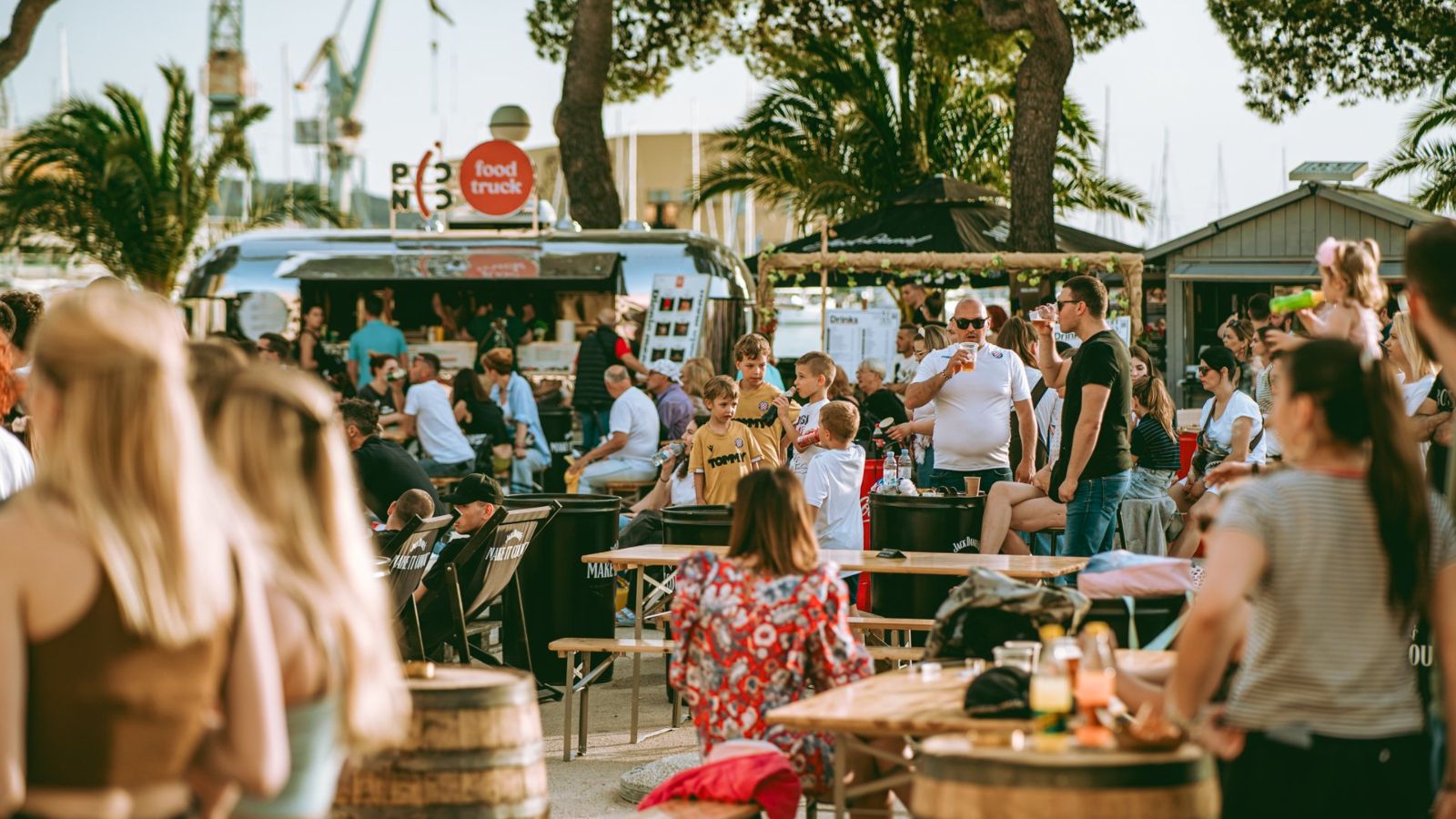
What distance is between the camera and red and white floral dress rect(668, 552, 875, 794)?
5020mm

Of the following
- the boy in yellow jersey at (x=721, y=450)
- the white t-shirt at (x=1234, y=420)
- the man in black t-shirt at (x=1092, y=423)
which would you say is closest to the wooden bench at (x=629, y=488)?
the boy in yellow jersey at (x=721, y=450)

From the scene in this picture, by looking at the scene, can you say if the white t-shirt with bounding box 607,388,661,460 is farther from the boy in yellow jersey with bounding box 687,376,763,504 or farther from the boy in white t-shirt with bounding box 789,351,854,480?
the boy in yellow jersey with bounding box 687,376,763,504

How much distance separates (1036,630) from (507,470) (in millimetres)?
9836

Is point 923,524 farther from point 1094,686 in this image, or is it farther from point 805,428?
point 1094,686

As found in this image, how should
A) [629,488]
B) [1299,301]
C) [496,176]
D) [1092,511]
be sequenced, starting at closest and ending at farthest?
[1299,301]
[1092,511]
[629,488]
[496,176]

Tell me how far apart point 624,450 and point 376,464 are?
344cm

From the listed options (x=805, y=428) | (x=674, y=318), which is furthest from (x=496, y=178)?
(x=805, y=428)

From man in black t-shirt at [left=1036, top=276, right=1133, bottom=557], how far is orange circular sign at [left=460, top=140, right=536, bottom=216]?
11423 millimetres

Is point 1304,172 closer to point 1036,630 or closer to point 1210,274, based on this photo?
point 1210,274

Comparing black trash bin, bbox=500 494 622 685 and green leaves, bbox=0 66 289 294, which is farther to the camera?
green leaves, bbox=0 66 289 294

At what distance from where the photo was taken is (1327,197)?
19.2 m

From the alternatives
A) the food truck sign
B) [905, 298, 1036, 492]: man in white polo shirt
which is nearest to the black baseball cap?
[905, 298, 1036, 492]: man in white polo shirt

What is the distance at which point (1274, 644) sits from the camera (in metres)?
3.46

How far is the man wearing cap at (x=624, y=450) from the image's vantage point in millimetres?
12102
